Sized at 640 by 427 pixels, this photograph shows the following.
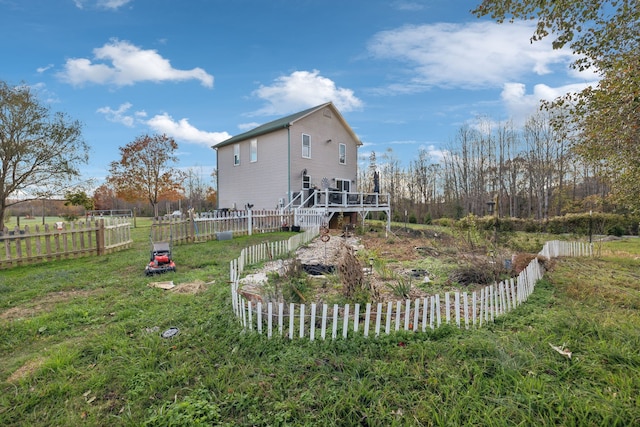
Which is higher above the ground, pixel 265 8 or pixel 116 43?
pixel 265 8

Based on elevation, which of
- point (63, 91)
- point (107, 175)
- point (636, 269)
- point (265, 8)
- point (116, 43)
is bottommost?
point (636, 269)

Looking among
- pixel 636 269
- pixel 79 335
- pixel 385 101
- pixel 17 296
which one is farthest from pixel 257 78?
pixel 636 269

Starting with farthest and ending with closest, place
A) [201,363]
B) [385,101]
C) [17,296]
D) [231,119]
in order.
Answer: [231,119], [385,101], [17,296], [201,363]

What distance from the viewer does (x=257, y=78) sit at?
14.7 meters

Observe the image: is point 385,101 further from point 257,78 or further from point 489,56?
point 489,56

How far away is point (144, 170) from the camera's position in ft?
75.1

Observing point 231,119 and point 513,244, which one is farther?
point 231,119

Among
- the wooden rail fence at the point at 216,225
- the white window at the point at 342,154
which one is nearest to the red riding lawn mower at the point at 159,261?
the wooden rail fence at the point at 216,225

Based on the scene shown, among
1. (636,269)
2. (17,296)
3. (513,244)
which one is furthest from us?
(513,244)

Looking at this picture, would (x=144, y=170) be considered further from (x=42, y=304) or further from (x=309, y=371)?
(x=309, y=371)

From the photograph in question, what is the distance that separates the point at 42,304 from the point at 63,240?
14.6 ft

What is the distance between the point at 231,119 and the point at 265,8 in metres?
12.4

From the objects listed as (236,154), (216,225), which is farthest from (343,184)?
(216,225)

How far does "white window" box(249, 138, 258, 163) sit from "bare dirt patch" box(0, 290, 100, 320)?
47.6ft
